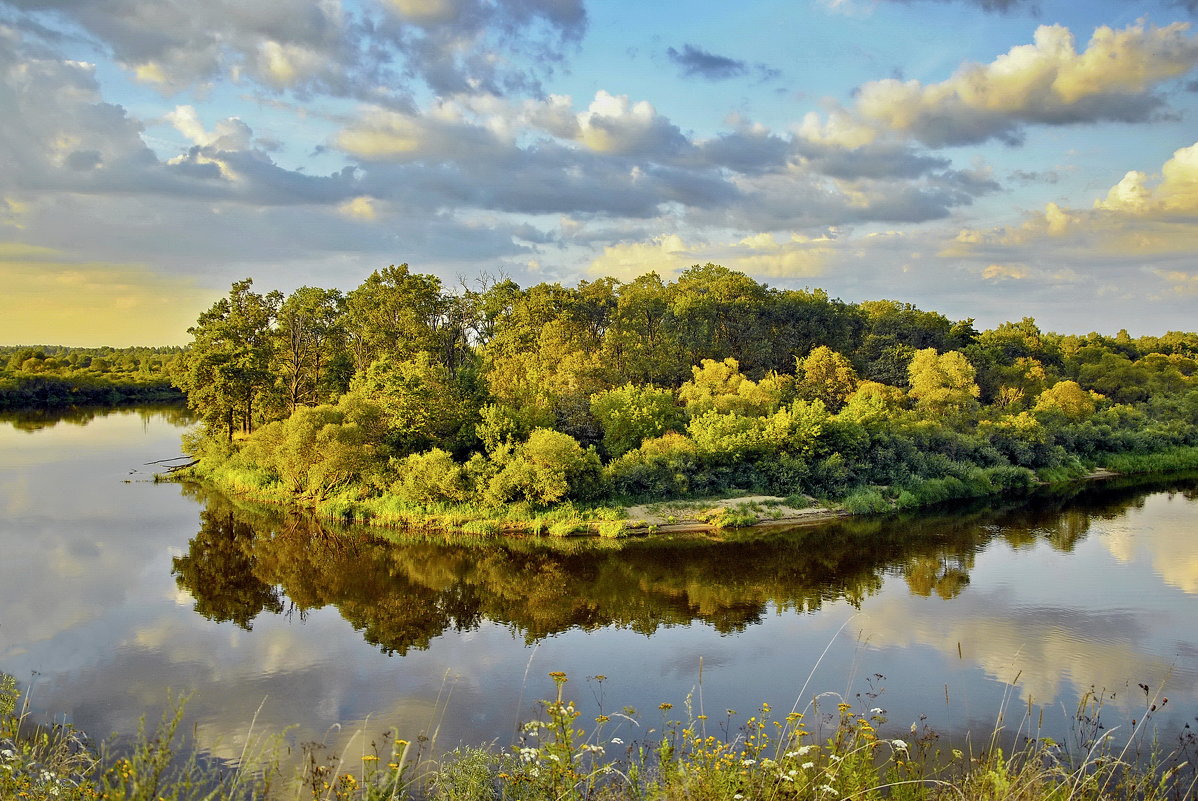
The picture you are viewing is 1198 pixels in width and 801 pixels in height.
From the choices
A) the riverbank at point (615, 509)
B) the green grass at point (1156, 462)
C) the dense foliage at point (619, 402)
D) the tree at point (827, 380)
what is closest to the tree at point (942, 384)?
the dense foliage at point (619, 402)

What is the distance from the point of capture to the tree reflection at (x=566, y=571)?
2220 centimetres

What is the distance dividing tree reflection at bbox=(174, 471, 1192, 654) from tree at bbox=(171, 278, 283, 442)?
362 inches

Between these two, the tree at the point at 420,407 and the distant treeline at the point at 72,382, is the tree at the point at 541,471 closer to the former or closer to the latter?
the tree at the point at 420,407

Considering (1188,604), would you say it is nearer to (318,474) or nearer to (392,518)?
A: (392,518)

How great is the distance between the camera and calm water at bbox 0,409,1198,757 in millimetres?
15953

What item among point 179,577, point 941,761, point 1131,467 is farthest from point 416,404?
point 1131,467

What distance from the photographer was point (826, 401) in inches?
1812

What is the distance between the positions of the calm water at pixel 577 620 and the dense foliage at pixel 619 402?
3583 mm

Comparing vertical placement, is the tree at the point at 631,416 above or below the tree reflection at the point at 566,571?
above

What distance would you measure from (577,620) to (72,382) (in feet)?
324

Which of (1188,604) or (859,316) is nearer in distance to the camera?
(1188,604)

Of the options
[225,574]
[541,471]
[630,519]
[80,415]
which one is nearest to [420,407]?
[541,471]

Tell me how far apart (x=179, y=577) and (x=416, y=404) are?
1239cm

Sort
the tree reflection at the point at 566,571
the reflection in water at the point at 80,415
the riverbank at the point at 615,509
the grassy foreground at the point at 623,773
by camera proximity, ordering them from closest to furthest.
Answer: the grassy foreground at the point at 623,773
the tree reflection at the point at 566,571
the riverbank at the point at 615,509
the reflection in water at the point at 80,415
